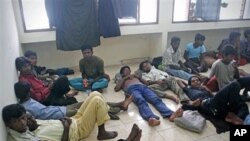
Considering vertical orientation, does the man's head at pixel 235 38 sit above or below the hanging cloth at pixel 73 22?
below

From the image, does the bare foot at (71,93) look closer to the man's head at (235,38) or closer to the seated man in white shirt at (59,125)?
the seated man in white shirt at (59,125)

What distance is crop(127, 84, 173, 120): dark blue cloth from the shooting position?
268 cm

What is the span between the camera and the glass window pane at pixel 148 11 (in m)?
4.35

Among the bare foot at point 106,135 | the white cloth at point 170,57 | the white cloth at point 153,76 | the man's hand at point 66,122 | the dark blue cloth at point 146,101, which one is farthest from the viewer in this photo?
the white cloth at point 170,57

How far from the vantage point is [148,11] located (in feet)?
14.5

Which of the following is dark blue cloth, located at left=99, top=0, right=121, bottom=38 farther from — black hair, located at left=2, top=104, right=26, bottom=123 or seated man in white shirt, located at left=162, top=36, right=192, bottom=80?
black hair, located at left=2, top=104, right=26, bottom=123

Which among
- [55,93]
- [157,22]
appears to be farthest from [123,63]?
[55,93]

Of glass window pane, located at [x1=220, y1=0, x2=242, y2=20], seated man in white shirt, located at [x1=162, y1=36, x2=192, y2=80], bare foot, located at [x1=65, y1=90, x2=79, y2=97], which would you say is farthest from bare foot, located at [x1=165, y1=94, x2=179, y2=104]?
glass window pane, located at [x1=220, y1=0, x2=242, y2=20]

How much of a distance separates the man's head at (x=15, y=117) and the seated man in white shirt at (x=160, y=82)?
2009 mm

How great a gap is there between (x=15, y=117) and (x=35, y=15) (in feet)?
8.44

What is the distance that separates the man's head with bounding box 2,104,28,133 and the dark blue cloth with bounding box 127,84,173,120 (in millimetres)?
1416

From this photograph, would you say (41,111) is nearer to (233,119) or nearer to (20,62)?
(20,62)

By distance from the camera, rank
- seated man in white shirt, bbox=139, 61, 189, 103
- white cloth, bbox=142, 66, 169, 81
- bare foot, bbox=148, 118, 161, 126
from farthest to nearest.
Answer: white cloth, bbox=142, 66, 169, 81
seated man in white shirt, bbox=139, 61, 189, 103
bare foot, bbox=148, 118, 161, 126

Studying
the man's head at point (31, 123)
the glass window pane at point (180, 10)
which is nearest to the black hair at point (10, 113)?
the man's head at point (31, 123)
